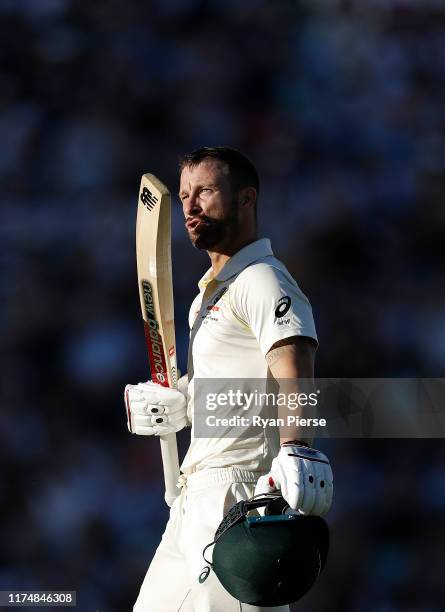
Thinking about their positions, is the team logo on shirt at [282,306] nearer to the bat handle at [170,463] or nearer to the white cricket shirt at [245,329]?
the white cricket shirt at [245,329]

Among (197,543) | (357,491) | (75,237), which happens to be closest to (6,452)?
(75,237)

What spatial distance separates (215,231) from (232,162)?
0.54 ft

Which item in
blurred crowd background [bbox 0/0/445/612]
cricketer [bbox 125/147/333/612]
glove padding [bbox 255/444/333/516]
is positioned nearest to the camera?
glove padding [bbox 255/444/333/516]

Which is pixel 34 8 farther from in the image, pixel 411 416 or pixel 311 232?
pixel 411 416

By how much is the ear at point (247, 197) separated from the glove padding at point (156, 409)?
435 millimetres

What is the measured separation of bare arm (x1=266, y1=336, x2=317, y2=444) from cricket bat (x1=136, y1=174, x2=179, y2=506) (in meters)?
0.48

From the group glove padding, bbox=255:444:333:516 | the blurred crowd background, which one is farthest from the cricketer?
the blurred crowd background

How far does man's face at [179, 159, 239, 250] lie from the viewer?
228 centimetres

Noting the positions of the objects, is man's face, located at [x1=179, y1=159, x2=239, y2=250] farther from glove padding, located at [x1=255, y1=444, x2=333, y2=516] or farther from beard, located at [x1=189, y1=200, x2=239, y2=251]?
glove padding, located at [x1=255, y1=444, x2=333, y2=516]

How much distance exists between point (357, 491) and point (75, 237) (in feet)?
4.80

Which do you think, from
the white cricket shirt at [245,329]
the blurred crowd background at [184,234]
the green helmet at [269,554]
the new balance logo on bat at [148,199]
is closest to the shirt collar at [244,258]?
the white cricket shirt at [245,329]

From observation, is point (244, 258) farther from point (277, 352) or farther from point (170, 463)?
point (170, 463)

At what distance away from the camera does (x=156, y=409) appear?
7.70 feet

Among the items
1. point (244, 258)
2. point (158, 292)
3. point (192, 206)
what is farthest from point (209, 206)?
point (158, 292)
